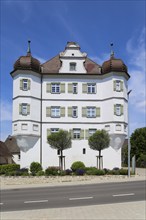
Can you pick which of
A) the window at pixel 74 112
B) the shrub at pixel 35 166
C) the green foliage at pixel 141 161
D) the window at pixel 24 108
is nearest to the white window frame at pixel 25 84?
the window at pixel 24 108

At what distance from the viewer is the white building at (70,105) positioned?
126 feet

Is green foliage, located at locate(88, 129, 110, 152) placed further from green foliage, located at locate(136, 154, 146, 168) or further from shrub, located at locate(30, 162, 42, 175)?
green foliage, located at locate(136, 154, 146, 168)

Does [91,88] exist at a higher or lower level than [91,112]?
higher

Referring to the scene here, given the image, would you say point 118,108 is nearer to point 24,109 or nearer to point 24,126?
point 24,109

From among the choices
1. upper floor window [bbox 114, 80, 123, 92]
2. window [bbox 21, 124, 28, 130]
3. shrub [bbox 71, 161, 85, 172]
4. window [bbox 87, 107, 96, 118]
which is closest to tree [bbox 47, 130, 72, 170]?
shrub [bbox 71, 161, 85, 172]

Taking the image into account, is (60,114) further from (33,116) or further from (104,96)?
(104,96)

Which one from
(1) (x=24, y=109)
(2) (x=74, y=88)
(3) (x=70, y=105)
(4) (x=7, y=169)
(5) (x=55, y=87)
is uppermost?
(5) (x=55, y=87)

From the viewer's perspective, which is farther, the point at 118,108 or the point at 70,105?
the point at 70,105

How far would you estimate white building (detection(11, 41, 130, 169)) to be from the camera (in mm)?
38438

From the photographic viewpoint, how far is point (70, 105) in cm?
4028

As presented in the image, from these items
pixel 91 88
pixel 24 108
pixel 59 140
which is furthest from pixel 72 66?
pixel 59 140

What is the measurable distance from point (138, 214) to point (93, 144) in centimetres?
2303

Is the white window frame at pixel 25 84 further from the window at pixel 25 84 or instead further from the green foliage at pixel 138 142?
the green foliage at pixel 138 142

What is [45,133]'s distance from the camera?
39719mm
